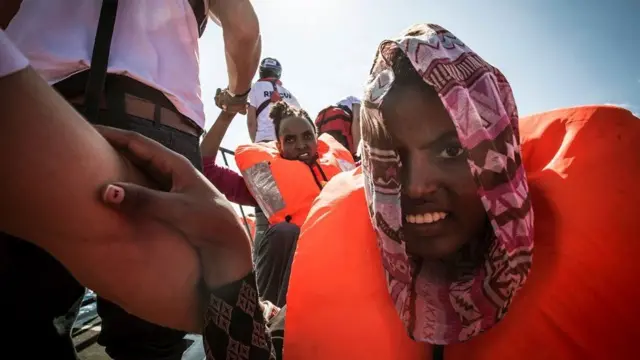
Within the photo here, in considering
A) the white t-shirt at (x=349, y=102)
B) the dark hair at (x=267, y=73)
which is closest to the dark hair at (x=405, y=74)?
the white t-shirt at (x=349, y=102)

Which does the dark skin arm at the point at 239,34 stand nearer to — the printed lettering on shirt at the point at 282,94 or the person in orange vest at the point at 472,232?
the person in orange vest at the point at 472,232

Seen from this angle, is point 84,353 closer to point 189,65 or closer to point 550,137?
point 189,65

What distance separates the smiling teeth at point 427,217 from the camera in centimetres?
96

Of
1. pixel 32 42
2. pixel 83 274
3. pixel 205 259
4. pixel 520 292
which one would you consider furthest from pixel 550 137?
pixel 32 42

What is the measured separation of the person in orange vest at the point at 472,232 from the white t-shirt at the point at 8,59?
56 centimetres

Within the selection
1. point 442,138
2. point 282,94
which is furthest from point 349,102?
point 442,138

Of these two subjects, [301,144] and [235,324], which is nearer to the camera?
[235,324]

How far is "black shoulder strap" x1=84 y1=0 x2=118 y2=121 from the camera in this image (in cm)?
84

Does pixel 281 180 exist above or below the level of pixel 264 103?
below

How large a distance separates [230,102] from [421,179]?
858 millimetres

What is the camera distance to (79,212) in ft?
1.49

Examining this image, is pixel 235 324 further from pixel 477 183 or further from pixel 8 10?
pixel 8 10

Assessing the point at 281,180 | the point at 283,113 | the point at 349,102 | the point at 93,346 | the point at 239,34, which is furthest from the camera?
the point at 349,102

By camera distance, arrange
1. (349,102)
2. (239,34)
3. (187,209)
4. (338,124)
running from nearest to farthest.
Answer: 1. (187,209)
2. (239,34)
3. (338,124)
4. (349,102)
